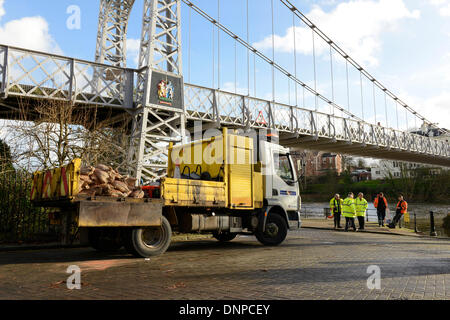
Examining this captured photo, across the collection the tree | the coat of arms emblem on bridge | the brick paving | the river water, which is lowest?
the river water

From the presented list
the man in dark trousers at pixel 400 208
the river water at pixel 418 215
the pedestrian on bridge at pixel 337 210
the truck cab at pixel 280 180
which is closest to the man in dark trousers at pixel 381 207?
the river water at pixel 418 215

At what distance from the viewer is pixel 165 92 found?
50.7ft

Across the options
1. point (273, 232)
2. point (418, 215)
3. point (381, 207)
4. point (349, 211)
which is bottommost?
point (418, 215)

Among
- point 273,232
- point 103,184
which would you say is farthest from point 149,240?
point 273,232

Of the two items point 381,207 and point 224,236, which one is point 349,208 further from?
point 224,236

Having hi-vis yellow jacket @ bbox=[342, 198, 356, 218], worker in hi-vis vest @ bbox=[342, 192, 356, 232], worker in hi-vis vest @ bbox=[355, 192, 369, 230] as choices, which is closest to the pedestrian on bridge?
worker in hi-vis vest @ bbox=[342, 192, 356, 232]

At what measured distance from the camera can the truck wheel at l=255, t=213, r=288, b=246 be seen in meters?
9.96

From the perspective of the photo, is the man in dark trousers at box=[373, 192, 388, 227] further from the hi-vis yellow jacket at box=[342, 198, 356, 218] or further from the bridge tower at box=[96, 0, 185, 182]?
the bridge tower at box=[96, 0, 185, 182]

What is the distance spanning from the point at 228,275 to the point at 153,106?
10509mm

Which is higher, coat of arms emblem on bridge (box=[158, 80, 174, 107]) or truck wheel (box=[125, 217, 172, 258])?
coat of arms emblem on bridge (box=[158, 80, 174, 107])

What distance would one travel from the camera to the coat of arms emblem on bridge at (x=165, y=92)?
50.0 feet

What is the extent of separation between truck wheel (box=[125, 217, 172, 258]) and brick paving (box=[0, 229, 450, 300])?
0.60ft

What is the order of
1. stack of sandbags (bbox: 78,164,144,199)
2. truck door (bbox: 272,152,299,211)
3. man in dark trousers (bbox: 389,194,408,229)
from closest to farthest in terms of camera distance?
stack of sandbags (bbox: 78,164,144,199)
truck door (bbox: 272,152,299,211)
man in dark trousers (bbox: 389,194,408,229)
